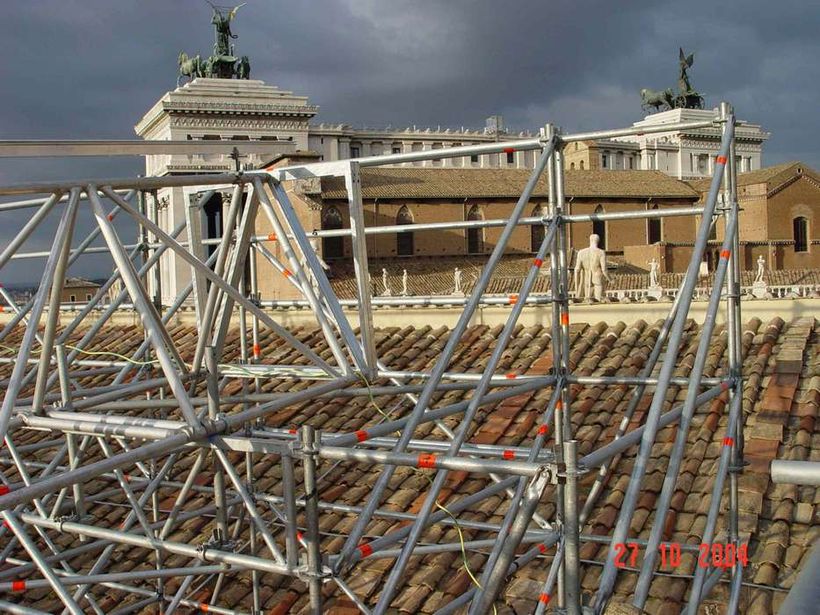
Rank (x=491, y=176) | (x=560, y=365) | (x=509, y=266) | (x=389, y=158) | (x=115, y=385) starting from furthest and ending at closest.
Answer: (x=491, y=176)
(x=509, y=266)
(x=115, y=385)
(x=389, y=158)
(x=560, y=365)

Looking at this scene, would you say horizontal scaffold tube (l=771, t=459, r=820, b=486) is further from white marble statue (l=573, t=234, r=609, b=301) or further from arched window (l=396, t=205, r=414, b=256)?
arched window (l=396, t=205, r=414, b=256)

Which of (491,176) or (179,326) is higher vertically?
(491,176)

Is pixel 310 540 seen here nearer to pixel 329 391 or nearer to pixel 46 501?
pixel 329 391

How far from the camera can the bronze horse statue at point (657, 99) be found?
8231 centimetres

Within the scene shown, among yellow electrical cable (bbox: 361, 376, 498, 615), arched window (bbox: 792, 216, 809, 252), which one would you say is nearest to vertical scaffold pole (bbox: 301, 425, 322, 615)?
yellow electrical cable (bbox: 361, 376, 498, 615)

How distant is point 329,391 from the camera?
4.95 meters

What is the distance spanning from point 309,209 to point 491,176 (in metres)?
13.7

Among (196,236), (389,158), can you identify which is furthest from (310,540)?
(196,236)

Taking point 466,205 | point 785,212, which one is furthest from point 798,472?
point 785,212

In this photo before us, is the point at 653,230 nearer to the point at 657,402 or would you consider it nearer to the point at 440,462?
the point at 657,402

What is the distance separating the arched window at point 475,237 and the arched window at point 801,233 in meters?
19.0

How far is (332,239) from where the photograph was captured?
135 ft

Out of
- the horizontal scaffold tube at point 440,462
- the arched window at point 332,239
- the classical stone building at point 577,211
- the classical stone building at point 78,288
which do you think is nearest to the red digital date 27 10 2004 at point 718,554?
the horizontal scaffold tube at point 440,462

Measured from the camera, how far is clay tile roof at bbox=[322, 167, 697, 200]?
4525 centimetres
